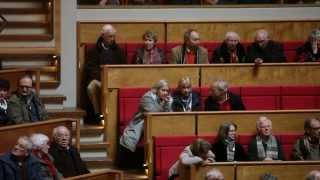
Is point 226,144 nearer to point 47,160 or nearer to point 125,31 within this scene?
point 47,160

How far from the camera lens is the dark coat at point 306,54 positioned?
616 cm

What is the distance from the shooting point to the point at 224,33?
6.61 m

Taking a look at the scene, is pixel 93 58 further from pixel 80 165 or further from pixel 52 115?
pixel 80 165

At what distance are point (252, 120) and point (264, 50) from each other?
1045 millimetres

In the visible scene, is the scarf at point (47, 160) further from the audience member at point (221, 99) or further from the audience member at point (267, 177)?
the audience member at point (221, 99)

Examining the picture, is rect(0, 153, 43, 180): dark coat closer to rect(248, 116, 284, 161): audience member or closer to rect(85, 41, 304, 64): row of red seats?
rect(248, 116, 284, 161): audience member

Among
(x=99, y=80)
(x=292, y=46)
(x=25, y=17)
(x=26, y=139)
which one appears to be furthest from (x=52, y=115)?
(x=292, y=46)

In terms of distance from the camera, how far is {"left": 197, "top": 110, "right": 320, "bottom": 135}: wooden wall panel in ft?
17.0

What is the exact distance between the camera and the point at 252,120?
522cm

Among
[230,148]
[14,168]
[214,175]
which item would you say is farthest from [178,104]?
[14,168]

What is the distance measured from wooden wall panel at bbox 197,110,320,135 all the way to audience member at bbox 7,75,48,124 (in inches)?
36.1

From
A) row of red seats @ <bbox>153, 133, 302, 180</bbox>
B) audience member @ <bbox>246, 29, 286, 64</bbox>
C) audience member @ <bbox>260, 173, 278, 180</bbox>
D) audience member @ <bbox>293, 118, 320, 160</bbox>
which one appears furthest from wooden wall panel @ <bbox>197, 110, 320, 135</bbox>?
audience member @ <bbox>246, 29, 286, 64</bbox>

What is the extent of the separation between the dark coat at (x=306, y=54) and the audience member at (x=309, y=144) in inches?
46.3

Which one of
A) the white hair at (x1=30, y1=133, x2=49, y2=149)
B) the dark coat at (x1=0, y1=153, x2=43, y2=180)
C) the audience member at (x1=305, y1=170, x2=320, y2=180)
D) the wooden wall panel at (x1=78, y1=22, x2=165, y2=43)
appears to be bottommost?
the audience member at (x1=305, y1=170, x2=320, y2=180)
